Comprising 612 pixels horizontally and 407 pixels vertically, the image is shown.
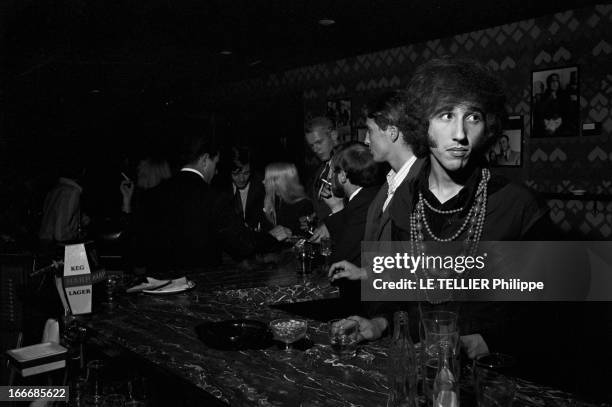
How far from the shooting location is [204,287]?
2969 mm

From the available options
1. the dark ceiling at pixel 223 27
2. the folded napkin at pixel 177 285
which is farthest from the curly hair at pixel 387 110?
the dark ceiling at pixel 223 27

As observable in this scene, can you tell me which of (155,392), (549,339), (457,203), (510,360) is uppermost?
(457,203)

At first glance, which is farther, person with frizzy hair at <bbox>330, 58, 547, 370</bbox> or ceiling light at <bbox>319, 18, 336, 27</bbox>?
ceiling light at <bbox>319, 18, 336, 27</bbox>

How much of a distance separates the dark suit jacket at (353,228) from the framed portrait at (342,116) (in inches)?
189

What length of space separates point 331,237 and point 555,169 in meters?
3.16

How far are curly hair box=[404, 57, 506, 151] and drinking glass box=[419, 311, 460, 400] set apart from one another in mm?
905

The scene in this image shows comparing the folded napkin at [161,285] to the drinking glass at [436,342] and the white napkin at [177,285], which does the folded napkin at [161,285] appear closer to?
the white napkin at [177,285]

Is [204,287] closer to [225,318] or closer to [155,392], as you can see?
[225,318]

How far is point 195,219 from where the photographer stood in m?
3.37

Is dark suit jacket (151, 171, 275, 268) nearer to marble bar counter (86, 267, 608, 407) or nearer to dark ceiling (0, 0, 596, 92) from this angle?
marble bar counter (86, 267, 608, 407)

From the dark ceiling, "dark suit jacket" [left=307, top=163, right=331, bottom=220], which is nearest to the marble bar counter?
"dark suit jacket" [left=307, top=163, right=331, bottom=220]

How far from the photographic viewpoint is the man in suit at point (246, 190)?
222 inches

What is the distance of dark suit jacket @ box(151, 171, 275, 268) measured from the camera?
Answer: 335 cm

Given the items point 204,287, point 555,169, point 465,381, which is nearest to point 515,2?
point 555,169
